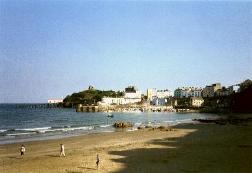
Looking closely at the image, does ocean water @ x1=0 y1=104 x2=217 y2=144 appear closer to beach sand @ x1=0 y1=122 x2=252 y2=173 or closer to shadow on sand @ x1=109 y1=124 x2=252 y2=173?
beach sand @ x1=0 y1=122 x2=252 y2=173

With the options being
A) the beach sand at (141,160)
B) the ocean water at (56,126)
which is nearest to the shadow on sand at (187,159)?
the beach sand at (141,160)

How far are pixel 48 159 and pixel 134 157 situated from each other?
6952 millimetres

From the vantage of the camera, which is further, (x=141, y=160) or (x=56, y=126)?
(x=56, y=126)

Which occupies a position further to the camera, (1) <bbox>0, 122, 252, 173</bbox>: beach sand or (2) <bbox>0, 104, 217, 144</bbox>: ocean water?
(2) <bbox>0, 104, 217, 144</bbox>: ocean water

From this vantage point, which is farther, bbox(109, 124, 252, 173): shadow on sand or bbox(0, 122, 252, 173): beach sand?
bbox(0, 122, 252, 173): beach sand

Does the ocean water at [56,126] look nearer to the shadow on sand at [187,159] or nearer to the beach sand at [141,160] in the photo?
the beach sand at [141,160]

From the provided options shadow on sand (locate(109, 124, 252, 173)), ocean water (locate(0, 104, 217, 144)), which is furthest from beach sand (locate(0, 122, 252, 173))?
ocean water (locate(0, 104, 217, 144))

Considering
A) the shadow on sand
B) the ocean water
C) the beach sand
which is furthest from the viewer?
the ocean water

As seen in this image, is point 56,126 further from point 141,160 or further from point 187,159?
point 187,159

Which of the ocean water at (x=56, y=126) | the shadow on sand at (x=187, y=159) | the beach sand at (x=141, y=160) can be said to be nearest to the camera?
the shadow on sand at (x=187, y=159)

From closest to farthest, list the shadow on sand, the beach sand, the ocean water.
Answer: the shadow on sand < the beach sand < the ocean water

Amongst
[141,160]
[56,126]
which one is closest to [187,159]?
[141,160]

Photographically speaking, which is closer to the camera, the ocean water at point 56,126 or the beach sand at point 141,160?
the beach sand at point 141,160

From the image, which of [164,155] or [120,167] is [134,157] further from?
[120,167]
